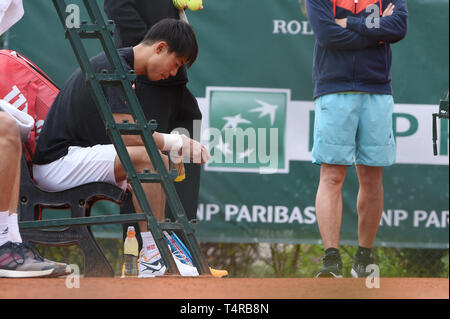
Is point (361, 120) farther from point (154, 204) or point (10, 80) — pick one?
point (10, 80)

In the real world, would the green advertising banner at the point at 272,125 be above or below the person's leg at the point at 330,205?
above

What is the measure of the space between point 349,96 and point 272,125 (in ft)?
4.92

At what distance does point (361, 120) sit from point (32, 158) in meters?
1.65

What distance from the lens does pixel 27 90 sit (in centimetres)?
363

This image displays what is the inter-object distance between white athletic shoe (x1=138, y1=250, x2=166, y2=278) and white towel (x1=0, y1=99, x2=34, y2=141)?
2.44 ft

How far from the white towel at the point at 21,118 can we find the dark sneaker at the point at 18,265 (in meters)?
0.47

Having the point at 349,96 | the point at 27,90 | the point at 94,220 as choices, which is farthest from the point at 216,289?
the point at 349,96

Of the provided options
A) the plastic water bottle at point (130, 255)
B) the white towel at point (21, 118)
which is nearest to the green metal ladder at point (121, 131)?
the white towel at point (21, 118)

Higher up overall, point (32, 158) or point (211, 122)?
point (211, 122)

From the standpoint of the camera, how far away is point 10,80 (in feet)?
11.8

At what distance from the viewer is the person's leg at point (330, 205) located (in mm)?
3986

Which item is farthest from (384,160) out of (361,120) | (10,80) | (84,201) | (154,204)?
(10,80)

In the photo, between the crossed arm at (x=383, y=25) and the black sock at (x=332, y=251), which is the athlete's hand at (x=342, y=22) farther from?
the black sock at (x=332, y=251)
